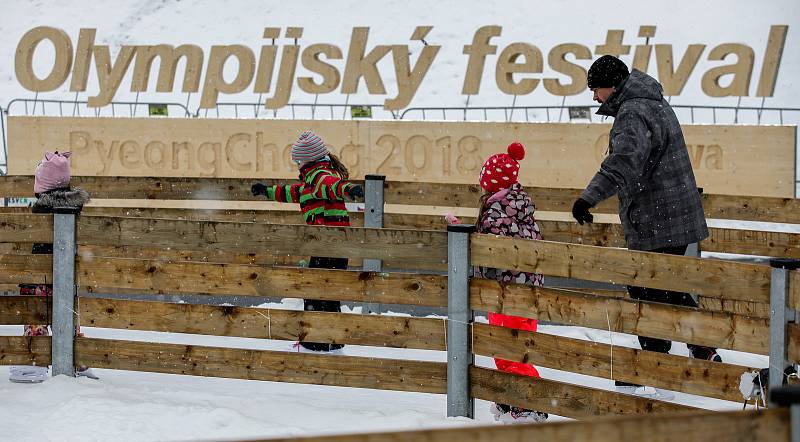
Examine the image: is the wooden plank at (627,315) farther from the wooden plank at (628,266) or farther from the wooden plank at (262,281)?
the wooden plank at (262,281)

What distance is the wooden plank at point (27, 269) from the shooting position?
6465 millimetres

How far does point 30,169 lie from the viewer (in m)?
12.1

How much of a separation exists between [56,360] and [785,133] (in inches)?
313

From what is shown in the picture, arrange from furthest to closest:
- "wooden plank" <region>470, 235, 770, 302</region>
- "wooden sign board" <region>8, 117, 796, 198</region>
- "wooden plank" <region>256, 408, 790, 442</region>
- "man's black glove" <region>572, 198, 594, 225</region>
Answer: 1. "wooden sign board" <region>8, 117, 796, 198</region>
2. "man's black glove" <region>572, 198, 594, 225</region>
3. "wooden plank" <region>470, 235, 770, 302</region>
4. "wooden plank" <region>256, 408, 790, 442</region>

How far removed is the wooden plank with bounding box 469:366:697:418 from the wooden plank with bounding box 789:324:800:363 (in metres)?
0.72

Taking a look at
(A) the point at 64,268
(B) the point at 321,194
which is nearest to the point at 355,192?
(B) the point at 321,194

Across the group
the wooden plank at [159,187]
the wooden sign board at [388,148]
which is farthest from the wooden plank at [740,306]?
the wooden sign board at [388,148]

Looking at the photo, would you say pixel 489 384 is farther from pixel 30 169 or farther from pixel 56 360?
pixel 30 169

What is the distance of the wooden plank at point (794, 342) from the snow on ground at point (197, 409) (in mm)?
1382

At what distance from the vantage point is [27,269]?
6.48 m

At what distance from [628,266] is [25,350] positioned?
361 cm

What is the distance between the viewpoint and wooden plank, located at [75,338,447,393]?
5.89 meters

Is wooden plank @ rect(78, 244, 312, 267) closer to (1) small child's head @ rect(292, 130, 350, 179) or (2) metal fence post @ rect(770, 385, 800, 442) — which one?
(1) small child's head @ rect(292, 130, 350, 179)

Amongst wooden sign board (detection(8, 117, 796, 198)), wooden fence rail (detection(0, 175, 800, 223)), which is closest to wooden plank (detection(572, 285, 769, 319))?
wooden fence rail (detection(0, 175, 800, 223))
